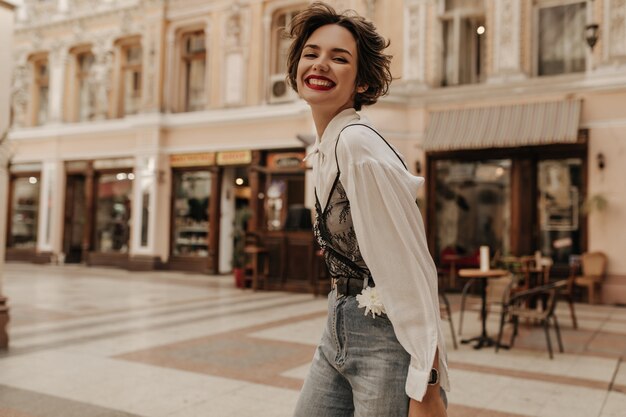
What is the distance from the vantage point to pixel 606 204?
11.3 meters

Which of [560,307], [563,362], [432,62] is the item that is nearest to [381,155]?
[563,362]

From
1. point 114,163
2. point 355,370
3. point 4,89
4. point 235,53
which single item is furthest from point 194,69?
point 355,370

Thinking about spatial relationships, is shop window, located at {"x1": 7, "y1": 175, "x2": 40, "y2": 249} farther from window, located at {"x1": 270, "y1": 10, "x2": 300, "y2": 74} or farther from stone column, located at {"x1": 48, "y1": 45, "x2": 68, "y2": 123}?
window, located at {"x1": 270, "y1": 10, "x2": 300, "y2": 74}

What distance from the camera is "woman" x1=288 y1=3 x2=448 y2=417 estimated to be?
56.2 inches

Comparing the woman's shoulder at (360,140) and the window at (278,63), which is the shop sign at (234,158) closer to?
the window at (278,63)

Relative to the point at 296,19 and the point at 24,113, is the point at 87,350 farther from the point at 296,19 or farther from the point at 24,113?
the point at 24,113

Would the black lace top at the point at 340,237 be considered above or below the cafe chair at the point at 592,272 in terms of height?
above

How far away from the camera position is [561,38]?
12438 millimetres

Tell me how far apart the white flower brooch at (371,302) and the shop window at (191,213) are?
15.5 meters

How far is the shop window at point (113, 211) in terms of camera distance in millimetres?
18297

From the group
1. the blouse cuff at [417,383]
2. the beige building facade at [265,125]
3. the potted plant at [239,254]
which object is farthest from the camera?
the potted plant at [239,254]

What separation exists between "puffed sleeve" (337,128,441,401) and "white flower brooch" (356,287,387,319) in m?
0.07

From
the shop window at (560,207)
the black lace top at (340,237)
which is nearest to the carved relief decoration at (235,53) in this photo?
the shop window at (560,207)

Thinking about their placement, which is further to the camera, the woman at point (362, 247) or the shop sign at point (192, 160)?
the shop sign at point (192, 160)
